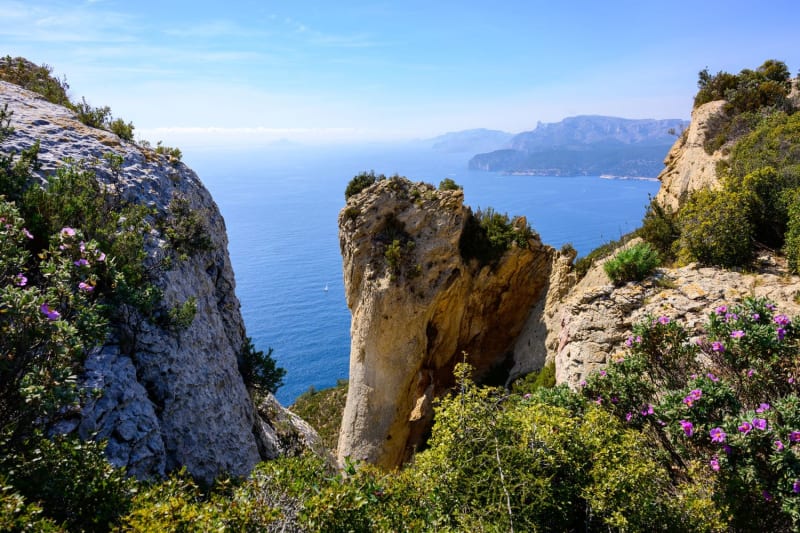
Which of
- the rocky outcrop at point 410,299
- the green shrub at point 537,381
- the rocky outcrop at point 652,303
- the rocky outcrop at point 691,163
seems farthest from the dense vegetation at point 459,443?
the rocky outcrop at point 691,163

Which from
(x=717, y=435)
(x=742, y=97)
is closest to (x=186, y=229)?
(x=717, y=435)

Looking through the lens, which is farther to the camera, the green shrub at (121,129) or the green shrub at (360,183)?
the green shrub at (360,183)

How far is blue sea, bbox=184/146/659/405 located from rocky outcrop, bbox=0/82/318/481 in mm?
13236

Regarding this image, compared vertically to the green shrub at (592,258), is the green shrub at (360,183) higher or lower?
higher

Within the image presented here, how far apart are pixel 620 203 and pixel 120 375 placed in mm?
133283

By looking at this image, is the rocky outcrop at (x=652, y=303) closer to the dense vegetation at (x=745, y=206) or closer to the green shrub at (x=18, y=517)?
the dense vegetation at (x=745, y=206)

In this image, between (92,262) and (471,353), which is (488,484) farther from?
(471,353)

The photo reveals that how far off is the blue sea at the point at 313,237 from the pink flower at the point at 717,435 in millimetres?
11120

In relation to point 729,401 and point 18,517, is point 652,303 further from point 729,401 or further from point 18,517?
point 18,517

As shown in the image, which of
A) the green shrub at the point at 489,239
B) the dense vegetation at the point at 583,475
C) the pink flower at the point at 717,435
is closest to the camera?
the dense vegetation at the point at 583,475

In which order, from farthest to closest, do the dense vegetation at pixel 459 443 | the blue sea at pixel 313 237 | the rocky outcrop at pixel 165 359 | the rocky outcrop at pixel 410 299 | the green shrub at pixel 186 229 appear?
the blue sea at pixel 313 237, the rocky outcrop at pixel 410 299, the green shrub at pixel 186 229, the rocky outcrop at pixel 165 359, the dense vegetation at pixel 459 443

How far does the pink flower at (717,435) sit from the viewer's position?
460cm

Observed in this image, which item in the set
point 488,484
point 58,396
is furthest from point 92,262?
point 488,484

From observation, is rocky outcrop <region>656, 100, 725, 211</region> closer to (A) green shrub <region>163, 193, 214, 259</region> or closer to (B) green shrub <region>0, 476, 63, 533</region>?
(A) green shrub <region>163, 193, 214, 259</region>
